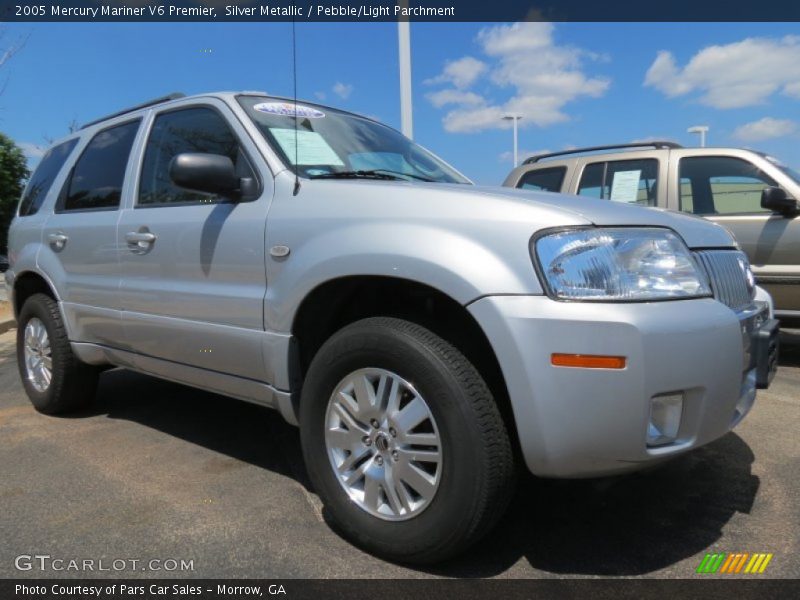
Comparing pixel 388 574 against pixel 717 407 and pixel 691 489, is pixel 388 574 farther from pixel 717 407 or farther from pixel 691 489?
pixel 691 489

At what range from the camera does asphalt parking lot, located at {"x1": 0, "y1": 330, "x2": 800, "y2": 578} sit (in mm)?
2271

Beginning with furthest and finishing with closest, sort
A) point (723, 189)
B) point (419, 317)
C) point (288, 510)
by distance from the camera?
point (723, 189) → point (288, 510) → point (419, 317)

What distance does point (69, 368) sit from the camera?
397 centimetres

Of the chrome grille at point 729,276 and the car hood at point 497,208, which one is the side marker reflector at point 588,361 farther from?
the chrome grille at point 729,276

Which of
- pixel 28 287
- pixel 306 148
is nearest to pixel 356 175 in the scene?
pixel 306 148

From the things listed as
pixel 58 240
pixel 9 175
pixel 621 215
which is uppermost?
pixel 9 175

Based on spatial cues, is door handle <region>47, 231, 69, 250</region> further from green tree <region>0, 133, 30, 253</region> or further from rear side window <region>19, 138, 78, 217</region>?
green tree <region>0, 133, 30, 253</region>

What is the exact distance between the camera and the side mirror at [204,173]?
8.48 ft

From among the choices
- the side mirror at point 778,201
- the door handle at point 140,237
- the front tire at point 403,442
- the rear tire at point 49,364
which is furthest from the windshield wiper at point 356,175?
the side mirror at point 778,201

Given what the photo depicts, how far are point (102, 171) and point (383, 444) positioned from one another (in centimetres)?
265

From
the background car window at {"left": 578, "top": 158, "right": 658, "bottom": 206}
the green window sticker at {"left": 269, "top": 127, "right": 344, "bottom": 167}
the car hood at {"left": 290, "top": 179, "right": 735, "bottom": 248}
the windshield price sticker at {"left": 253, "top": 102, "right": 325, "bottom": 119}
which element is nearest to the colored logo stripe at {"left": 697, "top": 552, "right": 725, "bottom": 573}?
the car hood at {"left": 290, "top": 179, "right": 735, "bottom": 248}

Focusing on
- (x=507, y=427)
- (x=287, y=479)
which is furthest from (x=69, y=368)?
(x=507, y=427)

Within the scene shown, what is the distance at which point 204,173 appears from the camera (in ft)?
8.52

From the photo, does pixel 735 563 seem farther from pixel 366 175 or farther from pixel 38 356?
pixel 38 356
